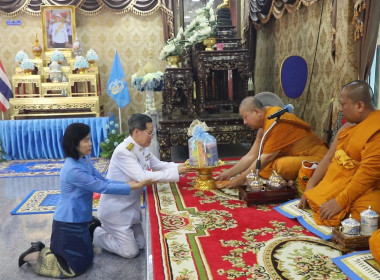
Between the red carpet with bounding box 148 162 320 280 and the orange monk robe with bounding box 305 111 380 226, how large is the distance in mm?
271

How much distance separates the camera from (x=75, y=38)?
25.6 ft

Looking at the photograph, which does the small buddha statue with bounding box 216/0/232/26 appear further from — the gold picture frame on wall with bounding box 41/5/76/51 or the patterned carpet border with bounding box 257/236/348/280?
the patterned carpet border with bounding box 257/236/348/280

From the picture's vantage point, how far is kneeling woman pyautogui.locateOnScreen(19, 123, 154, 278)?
8.48 feet

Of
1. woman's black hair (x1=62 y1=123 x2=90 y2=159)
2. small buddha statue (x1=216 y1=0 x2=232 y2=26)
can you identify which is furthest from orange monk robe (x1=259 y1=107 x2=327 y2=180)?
small buddha statue (x1=216 y1=0 x2=232 y2=26)

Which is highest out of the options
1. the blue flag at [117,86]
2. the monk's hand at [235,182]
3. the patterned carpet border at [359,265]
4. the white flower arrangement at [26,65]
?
the white flower arrangement at [26,65]

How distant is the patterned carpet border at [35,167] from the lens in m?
5.55

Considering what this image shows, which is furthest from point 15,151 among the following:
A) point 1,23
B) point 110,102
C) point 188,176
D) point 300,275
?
point 300,275

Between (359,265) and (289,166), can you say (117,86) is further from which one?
(359,265)

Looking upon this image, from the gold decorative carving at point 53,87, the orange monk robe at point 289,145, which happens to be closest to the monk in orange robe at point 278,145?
the orange monk robe at point 289,145

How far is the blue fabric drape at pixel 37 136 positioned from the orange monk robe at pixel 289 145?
3.64 m

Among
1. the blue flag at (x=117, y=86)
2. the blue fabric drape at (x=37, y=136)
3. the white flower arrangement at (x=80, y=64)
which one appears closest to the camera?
the blue fabric drape at (x=37, y=136)

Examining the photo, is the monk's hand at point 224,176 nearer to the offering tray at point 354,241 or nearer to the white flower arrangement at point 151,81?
the offering tray at point 354,241

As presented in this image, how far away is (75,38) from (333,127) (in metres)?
5.55

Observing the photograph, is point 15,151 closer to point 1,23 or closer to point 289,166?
point 1,23
